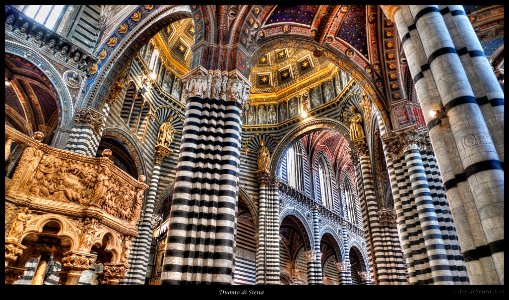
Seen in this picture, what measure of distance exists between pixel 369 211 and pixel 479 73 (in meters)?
11.6

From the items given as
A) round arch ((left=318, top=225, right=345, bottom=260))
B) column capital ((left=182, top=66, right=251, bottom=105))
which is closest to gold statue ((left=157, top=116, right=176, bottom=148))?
column capital ((left=182, top=66, right=251, bottom=105))

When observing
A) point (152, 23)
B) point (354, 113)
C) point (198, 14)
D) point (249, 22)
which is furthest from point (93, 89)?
point (354, 113)

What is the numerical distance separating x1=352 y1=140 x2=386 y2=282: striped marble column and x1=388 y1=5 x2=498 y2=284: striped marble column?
10.3 metres

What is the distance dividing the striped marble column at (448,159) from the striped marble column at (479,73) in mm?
583

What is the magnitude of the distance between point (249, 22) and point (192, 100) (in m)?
4.12

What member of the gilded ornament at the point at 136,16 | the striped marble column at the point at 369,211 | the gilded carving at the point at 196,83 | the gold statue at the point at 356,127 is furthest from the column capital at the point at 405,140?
the gilded ornament at the point at 136,16

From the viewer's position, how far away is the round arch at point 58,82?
11406 millimetres

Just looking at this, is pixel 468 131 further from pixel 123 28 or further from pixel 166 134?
pixel 166 134

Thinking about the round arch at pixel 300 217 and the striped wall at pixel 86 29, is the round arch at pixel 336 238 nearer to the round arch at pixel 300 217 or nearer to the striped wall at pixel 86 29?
the round arch at pixel 300 217

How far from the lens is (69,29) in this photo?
1305 centimetres

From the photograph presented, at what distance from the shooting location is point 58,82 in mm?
12156

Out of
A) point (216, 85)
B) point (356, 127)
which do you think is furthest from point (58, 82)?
point (356, 127)

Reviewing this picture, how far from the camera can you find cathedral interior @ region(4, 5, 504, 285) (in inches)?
230

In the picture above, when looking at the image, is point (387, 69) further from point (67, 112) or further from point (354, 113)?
point (67, 112)
